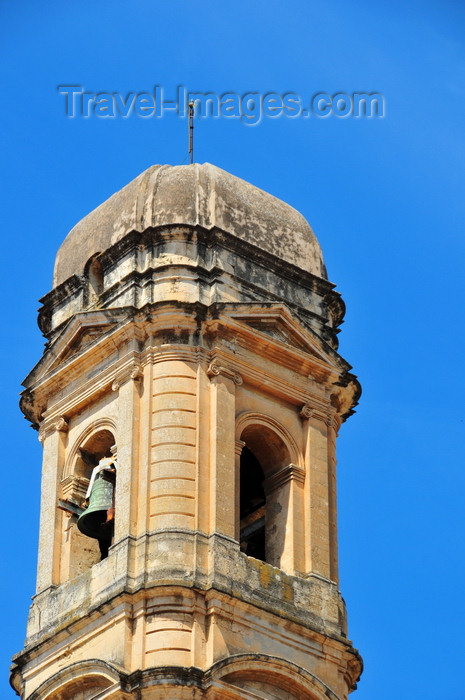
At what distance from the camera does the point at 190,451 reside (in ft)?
158

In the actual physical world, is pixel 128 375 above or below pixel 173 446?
above

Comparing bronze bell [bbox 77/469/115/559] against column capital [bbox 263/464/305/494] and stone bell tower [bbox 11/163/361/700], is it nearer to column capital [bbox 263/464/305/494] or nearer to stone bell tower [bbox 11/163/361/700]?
stone bell tower [bbox 11/163/361/700]

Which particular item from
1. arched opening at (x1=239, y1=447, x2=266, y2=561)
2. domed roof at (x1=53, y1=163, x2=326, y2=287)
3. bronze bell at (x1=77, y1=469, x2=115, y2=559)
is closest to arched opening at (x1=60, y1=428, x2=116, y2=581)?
bronze bell at (x1=77, y1=469, x2=115, y2=559)

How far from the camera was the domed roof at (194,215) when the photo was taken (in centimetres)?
5178

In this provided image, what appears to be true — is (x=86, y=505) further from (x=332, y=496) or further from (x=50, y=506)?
(x=332, y=496)

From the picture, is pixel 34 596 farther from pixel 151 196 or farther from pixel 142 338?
pixel 151 196

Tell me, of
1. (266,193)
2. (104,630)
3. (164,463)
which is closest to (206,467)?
(164,463)

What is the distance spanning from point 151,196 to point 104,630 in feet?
32.1

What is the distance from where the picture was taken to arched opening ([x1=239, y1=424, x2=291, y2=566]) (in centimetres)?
4947

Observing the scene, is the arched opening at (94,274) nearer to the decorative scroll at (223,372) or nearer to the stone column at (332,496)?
the decorative scroll at (223,372)

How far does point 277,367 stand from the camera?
165ft

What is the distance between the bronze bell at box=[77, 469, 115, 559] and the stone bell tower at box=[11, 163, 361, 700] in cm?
7

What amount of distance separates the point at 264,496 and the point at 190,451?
334cm

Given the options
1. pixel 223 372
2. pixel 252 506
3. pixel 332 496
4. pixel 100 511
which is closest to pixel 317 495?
pixel 332 496
